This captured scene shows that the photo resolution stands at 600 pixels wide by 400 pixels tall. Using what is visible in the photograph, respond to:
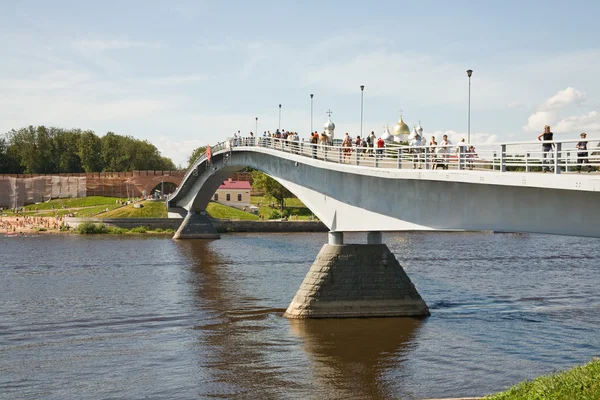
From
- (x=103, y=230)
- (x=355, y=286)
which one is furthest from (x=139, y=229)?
(x=355, y=286)

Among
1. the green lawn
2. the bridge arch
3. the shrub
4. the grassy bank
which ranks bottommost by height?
the grassy bank

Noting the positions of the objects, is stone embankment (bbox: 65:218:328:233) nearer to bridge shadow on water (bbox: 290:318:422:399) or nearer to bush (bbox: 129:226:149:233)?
bush (bbox: 129:226:149:233)

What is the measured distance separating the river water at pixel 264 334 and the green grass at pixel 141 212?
41007 mm

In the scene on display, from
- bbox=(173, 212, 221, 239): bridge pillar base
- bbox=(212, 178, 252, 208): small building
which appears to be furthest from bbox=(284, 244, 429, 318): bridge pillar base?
bbox=(212, 178, 252, 208): small building

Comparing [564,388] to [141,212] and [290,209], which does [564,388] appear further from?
[290,209]

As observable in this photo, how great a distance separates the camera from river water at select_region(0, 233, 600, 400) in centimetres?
Result: 2233

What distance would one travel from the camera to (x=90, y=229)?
275ft

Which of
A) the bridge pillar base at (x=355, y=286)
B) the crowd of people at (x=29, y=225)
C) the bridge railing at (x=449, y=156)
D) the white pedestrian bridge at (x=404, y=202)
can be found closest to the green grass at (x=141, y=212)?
the crowd of people at (x=29, y=225)

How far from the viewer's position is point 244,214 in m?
99.2

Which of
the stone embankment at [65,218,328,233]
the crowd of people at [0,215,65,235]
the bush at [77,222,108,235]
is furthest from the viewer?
the stone embankment at [65,218,328,233]

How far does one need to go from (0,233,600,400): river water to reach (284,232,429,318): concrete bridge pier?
69cm

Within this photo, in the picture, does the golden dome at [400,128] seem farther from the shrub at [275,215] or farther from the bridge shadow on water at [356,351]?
the bridge shadow on water at [356,351]

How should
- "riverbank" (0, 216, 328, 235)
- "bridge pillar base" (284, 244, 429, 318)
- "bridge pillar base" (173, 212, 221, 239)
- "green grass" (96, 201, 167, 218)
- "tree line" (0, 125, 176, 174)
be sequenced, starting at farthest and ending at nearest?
"tree line" (0, 125, 176, 174)
"green grass" (96, 201, 167, 218)
"riverbank" (0, 216, 328, 235)
"bridge pillar base" (173, 212, 221, 239)
"bridge pillar base" (284, 244, 429, 318)

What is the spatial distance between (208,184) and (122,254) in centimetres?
1676
